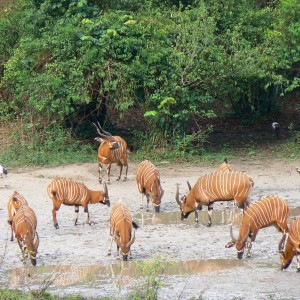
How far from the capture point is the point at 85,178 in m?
18.3

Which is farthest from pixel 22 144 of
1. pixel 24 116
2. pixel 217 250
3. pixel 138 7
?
pixel 217 250

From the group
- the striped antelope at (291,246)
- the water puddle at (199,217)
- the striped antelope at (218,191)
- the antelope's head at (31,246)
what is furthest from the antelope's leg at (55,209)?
the striped antelope at (291,246)

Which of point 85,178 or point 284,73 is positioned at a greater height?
point 284,73

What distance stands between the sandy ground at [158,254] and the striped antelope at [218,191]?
34 centimetres

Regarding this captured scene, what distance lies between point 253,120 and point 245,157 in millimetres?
3596

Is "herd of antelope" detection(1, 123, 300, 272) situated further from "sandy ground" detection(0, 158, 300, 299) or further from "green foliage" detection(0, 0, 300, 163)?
"green foliage" detection(0, 0, 300, 163)

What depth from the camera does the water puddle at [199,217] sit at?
14930 mm

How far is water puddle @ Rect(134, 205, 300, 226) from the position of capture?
14930 mm

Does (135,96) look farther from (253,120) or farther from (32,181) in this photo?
(253,120)

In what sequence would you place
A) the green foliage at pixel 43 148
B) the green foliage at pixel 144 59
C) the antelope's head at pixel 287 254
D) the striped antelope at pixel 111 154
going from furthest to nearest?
the green foliage at pixel 144 59
the green foliage at pixel 43 148
the striped antelope at pixel 111 154
the antelope's head at pixel 287 254

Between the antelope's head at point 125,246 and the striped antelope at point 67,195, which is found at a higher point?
the striped antelope at point 67,195

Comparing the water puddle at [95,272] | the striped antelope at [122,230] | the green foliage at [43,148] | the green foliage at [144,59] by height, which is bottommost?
the water puddle at [95,272]

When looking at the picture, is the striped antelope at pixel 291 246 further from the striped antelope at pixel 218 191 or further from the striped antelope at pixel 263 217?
the striped antelope at pixel 218 191

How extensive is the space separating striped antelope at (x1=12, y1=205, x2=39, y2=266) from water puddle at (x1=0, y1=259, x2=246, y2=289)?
0.26m
